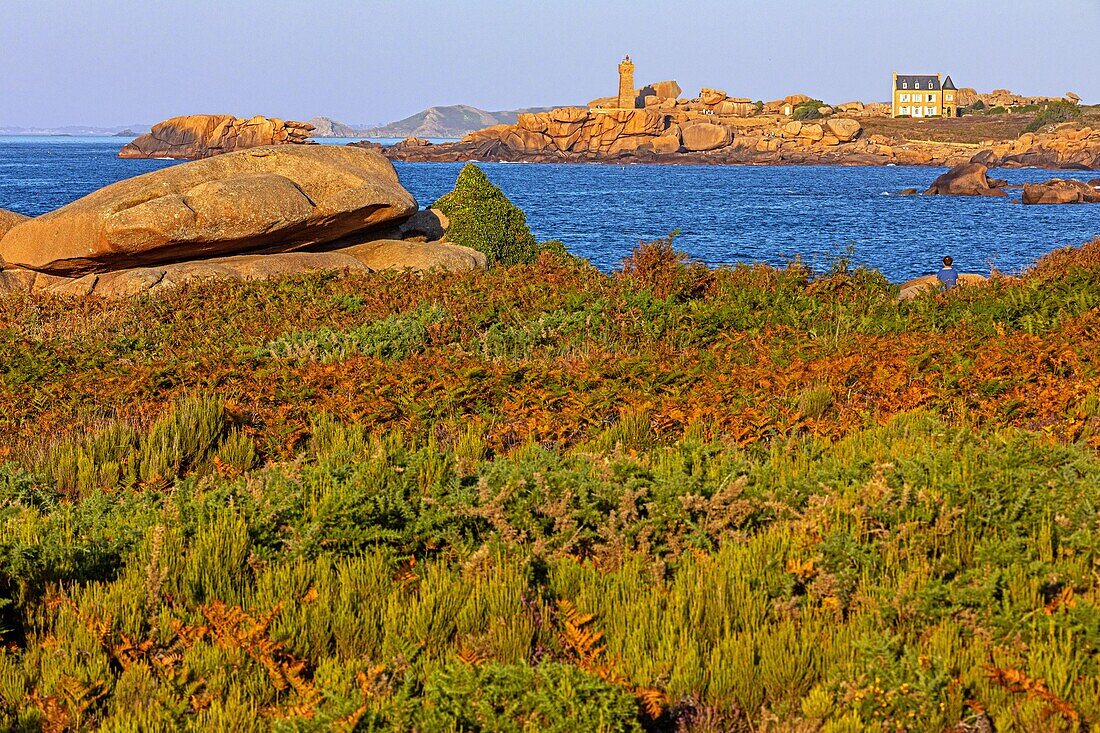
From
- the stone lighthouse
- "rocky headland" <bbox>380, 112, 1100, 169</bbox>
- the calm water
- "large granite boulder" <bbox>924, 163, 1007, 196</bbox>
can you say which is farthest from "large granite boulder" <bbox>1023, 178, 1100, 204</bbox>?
the stone lighthouse

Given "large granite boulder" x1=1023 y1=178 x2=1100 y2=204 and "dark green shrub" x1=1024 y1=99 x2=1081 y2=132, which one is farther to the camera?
"dark green shrub" x1=1024 y1=99 x2=1081 y2=132

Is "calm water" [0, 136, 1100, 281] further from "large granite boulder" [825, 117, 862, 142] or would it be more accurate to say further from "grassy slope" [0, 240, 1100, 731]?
"large granite boulder" [825, 117, 862, 142]

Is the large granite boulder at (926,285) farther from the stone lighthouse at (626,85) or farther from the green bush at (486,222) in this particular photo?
the stone lighthouse at (626,85)

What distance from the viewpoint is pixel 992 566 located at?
5.13 metres

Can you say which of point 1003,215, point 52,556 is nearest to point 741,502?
point 52,556

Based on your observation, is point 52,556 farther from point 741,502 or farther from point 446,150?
point 446,150

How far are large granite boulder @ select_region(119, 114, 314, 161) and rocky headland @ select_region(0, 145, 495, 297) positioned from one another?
146m

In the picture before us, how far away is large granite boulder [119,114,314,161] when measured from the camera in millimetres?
163000

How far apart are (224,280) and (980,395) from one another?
12.5 m

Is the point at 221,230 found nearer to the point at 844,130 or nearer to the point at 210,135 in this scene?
the point at 844,130

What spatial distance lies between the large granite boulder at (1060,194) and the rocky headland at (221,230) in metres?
67.2

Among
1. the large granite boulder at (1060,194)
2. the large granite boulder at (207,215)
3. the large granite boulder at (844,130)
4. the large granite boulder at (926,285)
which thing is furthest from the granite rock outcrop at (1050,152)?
the large granite boulder at (207,215)

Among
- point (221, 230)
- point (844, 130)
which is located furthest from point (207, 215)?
point (844, 130)

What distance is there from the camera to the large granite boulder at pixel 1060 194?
255 feet
